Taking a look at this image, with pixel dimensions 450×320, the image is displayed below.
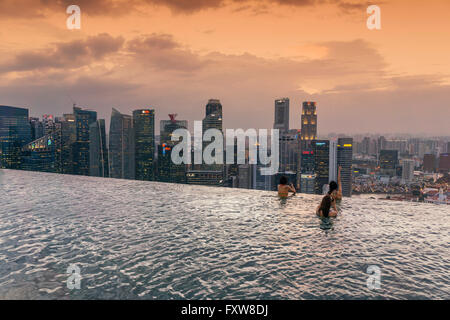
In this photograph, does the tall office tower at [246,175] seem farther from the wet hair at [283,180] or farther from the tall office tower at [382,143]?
the wet hair at [283,180]

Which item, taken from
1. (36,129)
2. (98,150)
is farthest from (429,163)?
(36,129)

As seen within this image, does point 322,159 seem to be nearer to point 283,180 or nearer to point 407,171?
point 407,171

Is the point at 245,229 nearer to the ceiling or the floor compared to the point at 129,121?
nearer to the floor

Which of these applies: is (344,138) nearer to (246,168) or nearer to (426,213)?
(246,168)

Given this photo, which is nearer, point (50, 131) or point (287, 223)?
point (287, 223)

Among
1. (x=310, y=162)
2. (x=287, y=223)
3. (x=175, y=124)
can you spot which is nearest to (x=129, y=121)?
(x=175, y=124)
